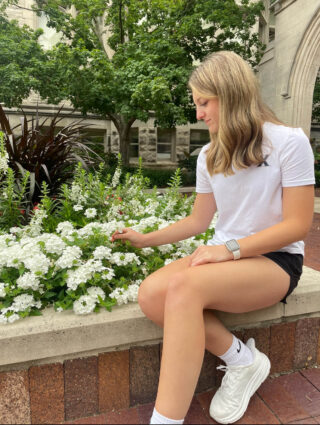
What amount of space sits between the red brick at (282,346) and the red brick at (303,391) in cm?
6

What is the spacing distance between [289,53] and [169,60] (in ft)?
14.2

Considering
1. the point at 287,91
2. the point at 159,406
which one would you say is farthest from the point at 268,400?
the point at 287,91

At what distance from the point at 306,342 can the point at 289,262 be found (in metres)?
0.67

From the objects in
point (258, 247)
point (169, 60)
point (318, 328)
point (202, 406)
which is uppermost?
point (169, 60)

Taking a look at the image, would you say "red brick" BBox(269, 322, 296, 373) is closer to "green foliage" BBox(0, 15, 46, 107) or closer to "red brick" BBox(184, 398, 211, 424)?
"red brick" BBox(184, 398, 211, 424)

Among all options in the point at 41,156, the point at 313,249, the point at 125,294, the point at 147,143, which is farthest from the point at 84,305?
the point at 147,143

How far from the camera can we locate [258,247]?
4.74 ft

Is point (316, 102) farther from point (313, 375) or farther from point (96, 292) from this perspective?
point (96, 292)

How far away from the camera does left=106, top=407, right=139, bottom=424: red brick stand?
1.58 meters

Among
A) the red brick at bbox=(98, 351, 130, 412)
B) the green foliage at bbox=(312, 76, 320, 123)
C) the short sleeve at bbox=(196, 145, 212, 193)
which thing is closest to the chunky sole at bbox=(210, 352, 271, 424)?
the red brick at bbox=(98, 351, 130, 412)

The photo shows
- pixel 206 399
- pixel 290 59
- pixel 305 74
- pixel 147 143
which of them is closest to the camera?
pixel 206 399

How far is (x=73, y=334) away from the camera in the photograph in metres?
1.52

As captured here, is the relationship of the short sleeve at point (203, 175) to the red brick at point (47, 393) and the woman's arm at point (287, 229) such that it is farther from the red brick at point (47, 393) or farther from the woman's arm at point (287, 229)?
the red brick at point (47, 393)

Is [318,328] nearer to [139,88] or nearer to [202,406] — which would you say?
[202,406]
